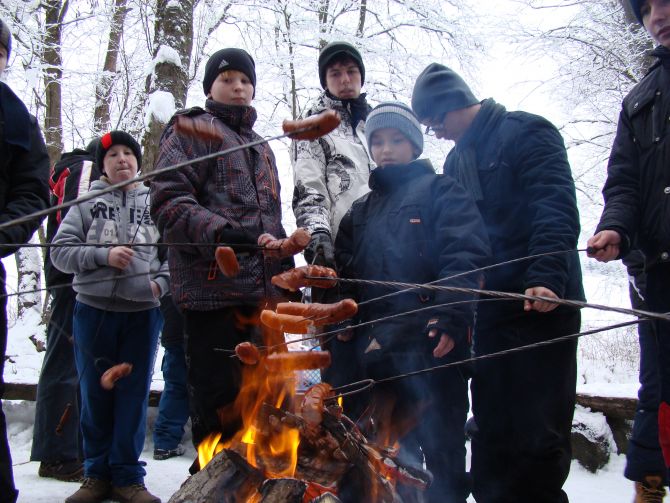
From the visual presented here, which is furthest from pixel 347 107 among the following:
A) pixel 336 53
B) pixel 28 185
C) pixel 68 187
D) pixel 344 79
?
pixel 68 187

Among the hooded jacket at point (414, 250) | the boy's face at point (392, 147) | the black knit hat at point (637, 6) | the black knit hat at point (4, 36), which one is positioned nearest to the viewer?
the black knit hat at point (637, 6)

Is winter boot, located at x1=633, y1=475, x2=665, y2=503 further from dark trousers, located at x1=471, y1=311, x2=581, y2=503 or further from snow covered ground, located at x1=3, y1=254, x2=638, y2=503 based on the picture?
dark trousers, located at x1=471, y1=311, x2=581, y2=503

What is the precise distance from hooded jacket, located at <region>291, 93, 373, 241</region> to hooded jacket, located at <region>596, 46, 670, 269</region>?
4.26 feet

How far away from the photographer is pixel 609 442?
11.9 ft

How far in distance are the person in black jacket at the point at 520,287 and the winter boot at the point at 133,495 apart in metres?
1.57

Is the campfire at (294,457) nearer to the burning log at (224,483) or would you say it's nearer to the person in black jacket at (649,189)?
the burning log at (224,483)

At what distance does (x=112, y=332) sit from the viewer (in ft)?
9.19

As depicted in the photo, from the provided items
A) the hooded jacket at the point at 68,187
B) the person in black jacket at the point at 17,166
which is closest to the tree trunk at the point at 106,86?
the hooded jacket at the point at 68,187

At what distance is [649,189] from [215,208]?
188 cm

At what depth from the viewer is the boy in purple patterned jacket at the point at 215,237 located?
233 cm

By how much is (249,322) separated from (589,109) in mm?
10211

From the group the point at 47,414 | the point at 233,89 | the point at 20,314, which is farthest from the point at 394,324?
the point at 20,314

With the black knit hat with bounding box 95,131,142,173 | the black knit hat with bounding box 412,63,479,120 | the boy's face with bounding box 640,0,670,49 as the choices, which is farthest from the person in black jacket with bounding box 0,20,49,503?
the boy's face with bounding box 640,0,670,49

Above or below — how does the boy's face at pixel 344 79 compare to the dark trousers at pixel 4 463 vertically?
above
